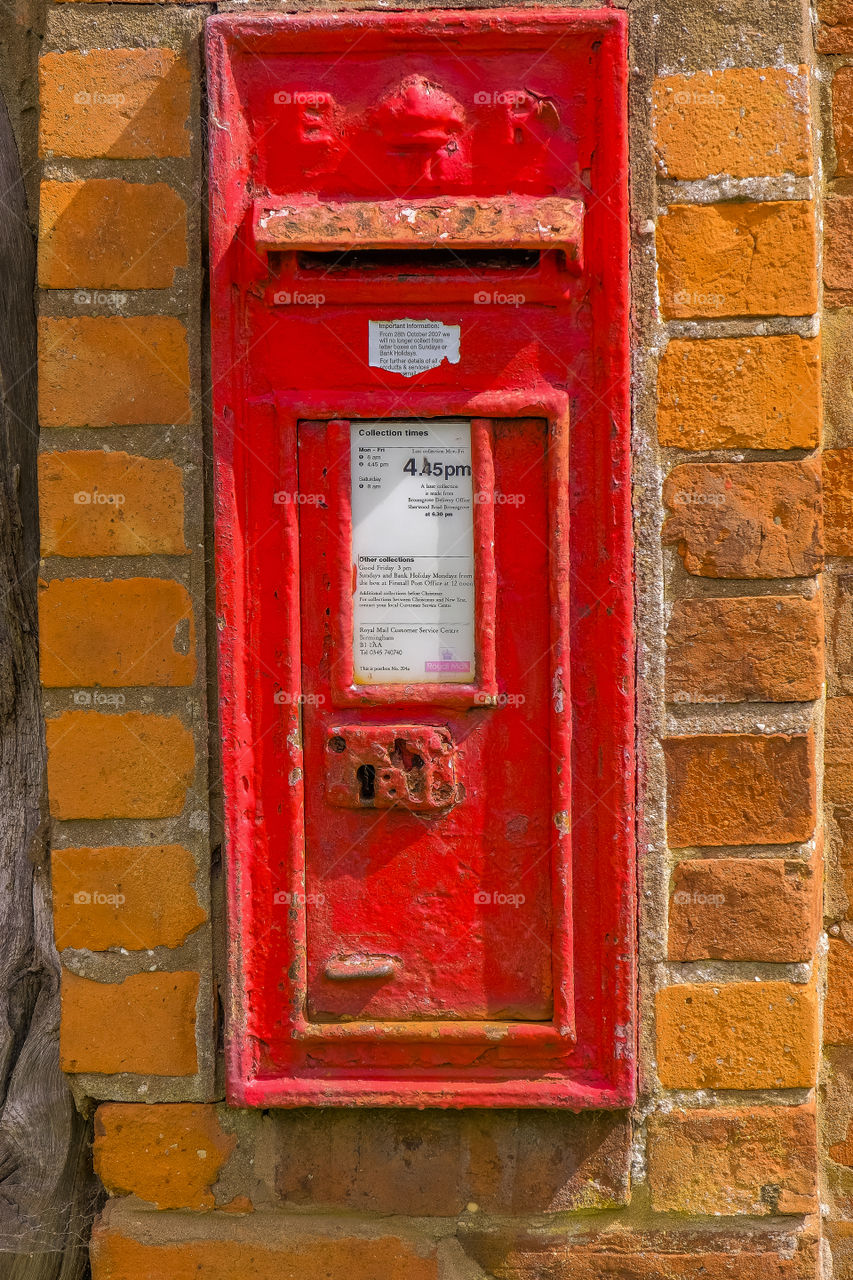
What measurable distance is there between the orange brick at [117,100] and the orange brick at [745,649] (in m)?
1.05

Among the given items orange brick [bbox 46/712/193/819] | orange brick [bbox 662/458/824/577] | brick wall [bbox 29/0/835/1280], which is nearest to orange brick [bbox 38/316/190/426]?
brick wall [bbox 29/0/835/1280]

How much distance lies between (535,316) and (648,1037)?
1.08m

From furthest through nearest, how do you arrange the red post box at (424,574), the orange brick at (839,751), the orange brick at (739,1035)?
the orange brick at (839,751) < the orange brick at (739,1035) < the red post box at (424,574)

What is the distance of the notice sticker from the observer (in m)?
1.30

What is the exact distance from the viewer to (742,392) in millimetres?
1377

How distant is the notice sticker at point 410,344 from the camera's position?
4.25ft

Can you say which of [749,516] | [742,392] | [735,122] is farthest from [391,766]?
[735,122]

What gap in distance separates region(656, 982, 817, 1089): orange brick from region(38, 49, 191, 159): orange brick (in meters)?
1.50

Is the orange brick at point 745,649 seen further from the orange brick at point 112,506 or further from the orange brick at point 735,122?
the orange brick at point 112,506

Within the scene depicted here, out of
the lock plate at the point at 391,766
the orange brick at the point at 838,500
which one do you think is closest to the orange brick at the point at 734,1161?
the lock plate at the point at 391,766

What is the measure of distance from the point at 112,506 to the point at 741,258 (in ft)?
3.33

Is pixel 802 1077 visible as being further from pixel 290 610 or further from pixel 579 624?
pixel 290 610

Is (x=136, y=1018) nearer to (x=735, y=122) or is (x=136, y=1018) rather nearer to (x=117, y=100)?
(x=117, y=100)

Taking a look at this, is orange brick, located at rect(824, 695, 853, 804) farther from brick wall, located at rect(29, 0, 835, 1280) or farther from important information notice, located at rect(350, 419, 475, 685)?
important information notice, located at rect(350, 419, 475, 685)
